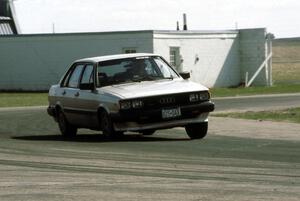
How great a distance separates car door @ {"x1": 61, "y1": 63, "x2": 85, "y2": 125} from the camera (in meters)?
17.1

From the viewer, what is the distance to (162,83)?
15.9 m

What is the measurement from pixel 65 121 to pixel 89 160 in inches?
208

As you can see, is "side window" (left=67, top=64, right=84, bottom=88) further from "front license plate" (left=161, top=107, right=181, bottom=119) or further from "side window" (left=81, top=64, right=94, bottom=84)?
"front license plate" (left=161, top=107, right=181, bottom=119)

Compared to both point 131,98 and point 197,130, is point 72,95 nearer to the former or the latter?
point 131,98

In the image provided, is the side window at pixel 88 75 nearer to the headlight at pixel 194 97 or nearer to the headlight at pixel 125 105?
the headlight at pixel 125 105

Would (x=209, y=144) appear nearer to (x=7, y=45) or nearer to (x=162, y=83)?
(x=162, y=83)

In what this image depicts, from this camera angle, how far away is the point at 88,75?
16.8 meters

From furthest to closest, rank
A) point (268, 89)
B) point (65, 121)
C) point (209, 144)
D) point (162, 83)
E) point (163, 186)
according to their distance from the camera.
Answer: point (268, 89)
point (65, 121)
point (162, 83)
point (209, 144)
point (163, 186)

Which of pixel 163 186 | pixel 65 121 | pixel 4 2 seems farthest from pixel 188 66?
pixel 163 186

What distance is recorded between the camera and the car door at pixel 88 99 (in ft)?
53.2

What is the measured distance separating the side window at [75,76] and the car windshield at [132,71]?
840 millimetres

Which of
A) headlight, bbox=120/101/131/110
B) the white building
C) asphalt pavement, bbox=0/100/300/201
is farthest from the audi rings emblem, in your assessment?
the white building

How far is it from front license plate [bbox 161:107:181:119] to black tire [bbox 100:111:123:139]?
963 millimetres

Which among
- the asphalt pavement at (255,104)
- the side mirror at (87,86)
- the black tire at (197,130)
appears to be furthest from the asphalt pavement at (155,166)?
the asphalt pavement at (255,104)
